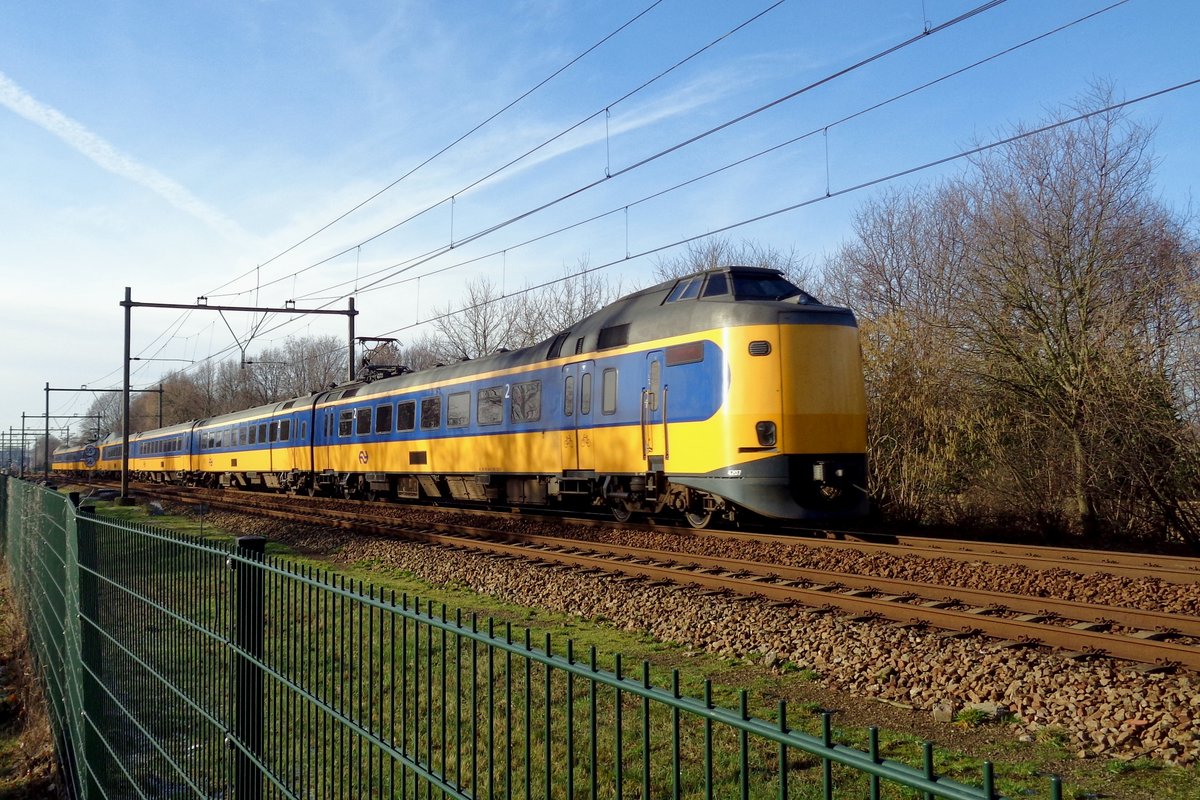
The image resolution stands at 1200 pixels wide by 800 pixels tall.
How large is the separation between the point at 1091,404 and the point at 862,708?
1248cm

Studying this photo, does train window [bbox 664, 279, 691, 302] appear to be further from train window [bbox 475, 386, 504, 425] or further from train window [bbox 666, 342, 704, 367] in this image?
train window [bbox 475, 386, 504, 425]

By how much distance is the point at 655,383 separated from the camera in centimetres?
1366

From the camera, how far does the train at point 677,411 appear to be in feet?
40.8

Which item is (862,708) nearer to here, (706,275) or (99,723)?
(99,723)

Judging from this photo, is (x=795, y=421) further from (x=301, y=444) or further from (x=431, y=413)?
(x=301, y=444)

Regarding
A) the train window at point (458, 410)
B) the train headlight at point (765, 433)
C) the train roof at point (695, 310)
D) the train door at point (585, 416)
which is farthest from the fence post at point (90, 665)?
the train window at point (458, 410)

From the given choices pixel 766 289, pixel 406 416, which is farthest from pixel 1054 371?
pixel 406 416

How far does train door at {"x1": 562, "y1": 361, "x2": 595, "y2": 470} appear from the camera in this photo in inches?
599

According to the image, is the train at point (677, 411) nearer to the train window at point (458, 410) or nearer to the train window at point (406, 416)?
the train window at point (458, 410)

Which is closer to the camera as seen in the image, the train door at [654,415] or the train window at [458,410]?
the train door at [654,415]

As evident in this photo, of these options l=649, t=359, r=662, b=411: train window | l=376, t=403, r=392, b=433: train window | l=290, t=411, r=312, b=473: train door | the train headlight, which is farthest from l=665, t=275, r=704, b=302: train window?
l=290, t=411, r=312, b=473: train door

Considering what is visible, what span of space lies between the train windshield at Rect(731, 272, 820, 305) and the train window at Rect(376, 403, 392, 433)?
40.9 feet

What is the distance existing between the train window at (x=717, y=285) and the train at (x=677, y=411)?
0.02 m

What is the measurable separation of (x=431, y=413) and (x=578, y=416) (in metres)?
6.72
